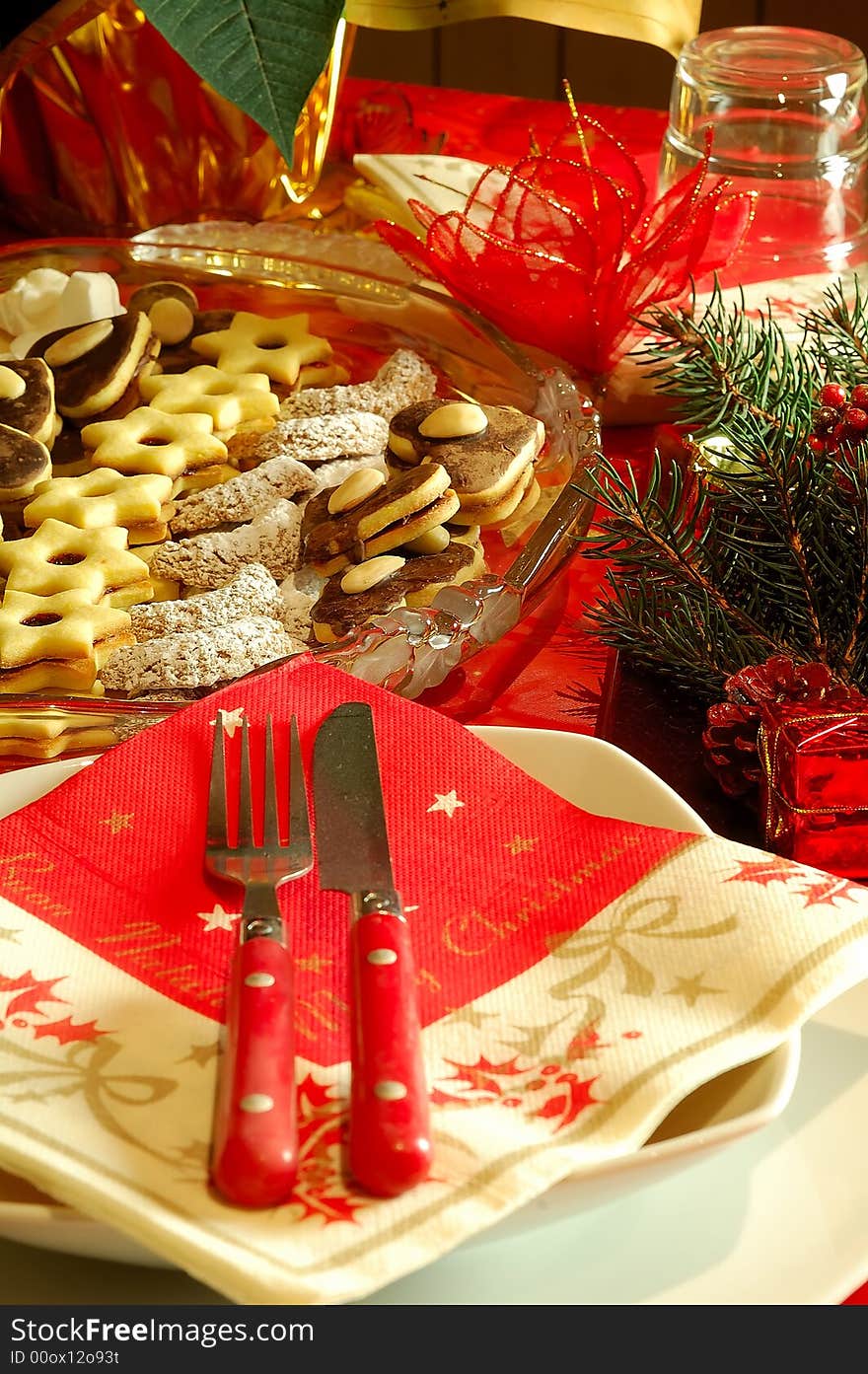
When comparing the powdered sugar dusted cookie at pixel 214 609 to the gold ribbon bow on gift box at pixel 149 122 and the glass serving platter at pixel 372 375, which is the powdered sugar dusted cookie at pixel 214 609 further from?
the gold ribbon bow on gift box at pixel 149 122

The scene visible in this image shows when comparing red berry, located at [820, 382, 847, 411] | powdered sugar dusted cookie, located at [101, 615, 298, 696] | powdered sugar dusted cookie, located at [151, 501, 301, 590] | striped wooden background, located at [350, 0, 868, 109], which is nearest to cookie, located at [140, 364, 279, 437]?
powdered sugar dusted cookie, located at [151, 501, 301, 590]

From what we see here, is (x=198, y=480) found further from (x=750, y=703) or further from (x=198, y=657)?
(x=750, y=703)

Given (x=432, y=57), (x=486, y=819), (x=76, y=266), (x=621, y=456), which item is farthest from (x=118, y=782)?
(x=432, y=57)

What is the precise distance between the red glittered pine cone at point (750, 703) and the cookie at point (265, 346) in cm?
44

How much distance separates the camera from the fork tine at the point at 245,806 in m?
0.41

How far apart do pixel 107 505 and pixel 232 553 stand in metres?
0.08

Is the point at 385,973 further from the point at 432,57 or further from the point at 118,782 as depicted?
the point at 432,57

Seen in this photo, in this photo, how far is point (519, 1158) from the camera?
292mm

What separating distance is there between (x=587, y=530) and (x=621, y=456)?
123mm

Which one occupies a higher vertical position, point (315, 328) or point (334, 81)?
point (334, 81)

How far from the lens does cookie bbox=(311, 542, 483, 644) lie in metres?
0.62

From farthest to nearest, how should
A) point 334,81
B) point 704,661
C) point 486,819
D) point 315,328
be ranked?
1. point 334,81
2. point 315,328
3. point 704,661
4. point 486,819

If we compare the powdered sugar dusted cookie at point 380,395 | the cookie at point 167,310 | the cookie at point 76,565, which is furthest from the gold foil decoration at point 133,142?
the cookie at point 76,565

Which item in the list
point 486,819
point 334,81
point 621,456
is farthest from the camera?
point 334,81
